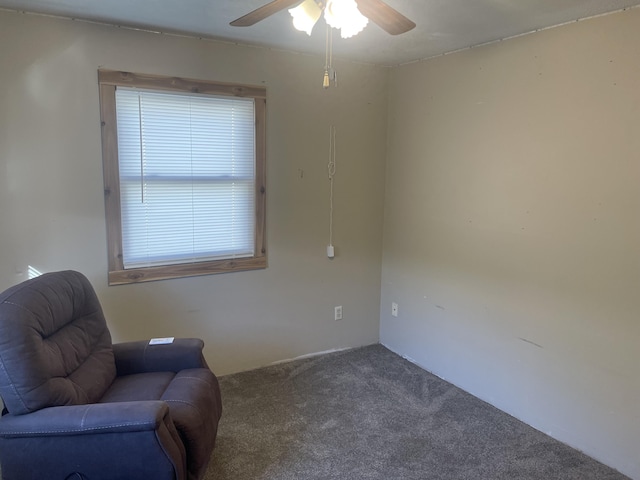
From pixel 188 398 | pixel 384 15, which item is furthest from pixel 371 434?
pixel 384 15

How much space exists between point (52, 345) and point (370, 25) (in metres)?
2.24

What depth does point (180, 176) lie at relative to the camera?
288cm

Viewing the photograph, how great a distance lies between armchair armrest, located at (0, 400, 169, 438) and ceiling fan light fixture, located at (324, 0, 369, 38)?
1.56 metres

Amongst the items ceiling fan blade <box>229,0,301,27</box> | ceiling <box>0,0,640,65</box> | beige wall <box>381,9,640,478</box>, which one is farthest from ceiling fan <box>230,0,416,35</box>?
beige wall <box>381,9,640,478</box>

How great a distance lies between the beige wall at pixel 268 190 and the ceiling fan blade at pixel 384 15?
1.53 meters

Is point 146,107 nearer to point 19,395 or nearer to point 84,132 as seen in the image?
point 84,132

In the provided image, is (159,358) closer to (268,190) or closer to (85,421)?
(85,421)

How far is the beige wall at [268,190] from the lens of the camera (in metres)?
2.46

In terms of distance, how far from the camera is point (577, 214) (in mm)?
2383

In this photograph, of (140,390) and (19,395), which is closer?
(19,395)

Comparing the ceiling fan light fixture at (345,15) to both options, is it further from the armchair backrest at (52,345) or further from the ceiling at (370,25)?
the armchair backrest at (52,345)

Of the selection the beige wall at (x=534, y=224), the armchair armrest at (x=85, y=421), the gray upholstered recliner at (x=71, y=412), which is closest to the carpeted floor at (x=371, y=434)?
the beige wall at (x=534, y=224)

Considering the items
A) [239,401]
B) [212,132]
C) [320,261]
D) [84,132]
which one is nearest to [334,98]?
[212,132]

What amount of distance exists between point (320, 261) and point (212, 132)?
125cm
